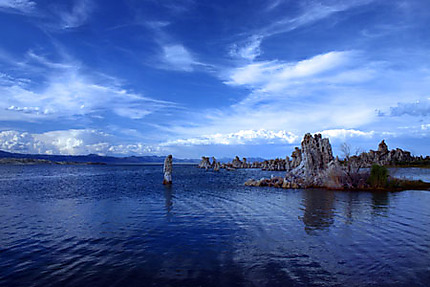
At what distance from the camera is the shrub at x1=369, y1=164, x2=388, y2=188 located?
4225 centimetres

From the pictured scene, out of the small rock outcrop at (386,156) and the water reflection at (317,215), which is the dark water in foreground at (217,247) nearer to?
the water reflection at (317,215)

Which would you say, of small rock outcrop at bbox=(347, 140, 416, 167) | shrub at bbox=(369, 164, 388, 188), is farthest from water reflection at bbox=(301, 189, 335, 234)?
small rock outcrop at bbox=(347, 140, 416, 167)

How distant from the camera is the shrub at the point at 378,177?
4225cm

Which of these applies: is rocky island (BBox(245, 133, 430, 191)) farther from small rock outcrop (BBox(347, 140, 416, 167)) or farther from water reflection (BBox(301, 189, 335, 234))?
small rock outcrop (BBox(347, 140, 416, 167))

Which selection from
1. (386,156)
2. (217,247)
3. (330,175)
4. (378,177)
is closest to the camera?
(217,247)

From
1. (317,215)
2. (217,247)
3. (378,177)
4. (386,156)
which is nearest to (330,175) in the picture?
(378,177)

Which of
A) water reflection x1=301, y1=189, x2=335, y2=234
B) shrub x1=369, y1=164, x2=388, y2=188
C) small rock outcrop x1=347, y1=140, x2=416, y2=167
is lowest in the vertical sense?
water reflection x1=301, y1=189, x2=335, y2=234

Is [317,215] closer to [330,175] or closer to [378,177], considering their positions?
[330,175]

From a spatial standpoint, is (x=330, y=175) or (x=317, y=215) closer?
(x=317, y=215)

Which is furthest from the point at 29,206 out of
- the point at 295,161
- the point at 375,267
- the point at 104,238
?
the point at 295,161

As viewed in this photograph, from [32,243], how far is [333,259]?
16.5 metres

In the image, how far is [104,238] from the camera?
1589 centimetres

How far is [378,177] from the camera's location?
4266 centimetres

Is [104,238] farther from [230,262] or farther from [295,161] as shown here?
[295,161]
